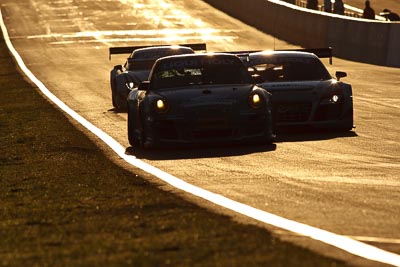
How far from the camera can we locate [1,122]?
22.6 metres

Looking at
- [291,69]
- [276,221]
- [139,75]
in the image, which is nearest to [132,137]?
[291,69]

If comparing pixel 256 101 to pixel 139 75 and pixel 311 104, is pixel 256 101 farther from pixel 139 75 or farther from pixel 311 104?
pixel 139 75

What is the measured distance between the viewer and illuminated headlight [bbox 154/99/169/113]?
16.6 meters

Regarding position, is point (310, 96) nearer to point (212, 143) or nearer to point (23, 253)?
point (212, 143)

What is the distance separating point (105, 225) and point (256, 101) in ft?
24.0

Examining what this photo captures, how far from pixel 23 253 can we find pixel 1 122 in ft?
47.5

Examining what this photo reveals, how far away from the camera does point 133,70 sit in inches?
1006

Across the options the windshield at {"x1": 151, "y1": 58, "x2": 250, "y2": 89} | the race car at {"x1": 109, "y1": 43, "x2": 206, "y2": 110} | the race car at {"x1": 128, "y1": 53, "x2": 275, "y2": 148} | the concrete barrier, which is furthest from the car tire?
the concrete barrier

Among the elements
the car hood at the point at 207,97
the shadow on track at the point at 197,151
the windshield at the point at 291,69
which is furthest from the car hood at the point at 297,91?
the shadow on track at the point at 197,151

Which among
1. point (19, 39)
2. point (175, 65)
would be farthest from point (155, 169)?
point (19, 39)

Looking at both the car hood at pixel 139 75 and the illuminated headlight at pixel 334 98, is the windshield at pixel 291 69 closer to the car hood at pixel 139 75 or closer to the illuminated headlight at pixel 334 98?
the illuminated headlight at pixel 334 98

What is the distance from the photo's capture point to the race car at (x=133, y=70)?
2488 centimetres

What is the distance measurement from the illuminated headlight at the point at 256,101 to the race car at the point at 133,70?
7929 millimetres

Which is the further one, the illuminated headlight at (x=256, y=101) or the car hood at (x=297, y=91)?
the car hood at (x=297, y=91)
